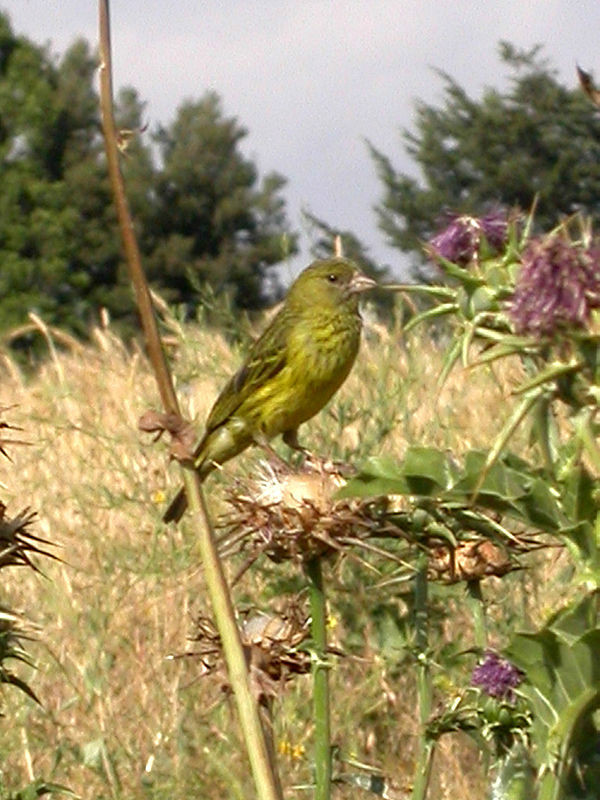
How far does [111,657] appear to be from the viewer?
5.26m

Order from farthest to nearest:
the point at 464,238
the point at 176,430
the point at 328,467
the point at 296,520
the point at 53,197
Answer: the point at 53,197
the point at 328,467
the point at 296,520
the point at 464,238
the point at 176,430

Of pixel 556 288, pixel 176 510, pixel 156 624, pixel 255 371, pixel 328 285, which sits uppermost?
pixel 556 288

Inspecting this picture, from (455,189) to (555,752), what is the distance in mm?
29124

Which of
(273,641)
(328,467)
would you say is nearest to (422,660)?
(328,467)

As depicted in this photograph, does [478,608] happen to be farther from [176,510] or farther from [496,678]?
[176,510]

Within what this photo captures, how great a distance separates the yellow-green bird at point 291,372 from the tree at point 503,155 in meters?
21.9

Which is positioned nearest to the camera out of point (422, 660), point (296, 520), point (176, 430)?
point (176, 430)

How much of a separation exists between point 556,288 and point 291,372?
426 centimetres

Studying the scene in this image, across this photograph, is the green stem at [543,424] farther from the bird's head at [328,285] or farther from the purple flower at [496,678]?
the bird's head at [328,285]

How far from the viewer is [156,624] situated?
18.9ft

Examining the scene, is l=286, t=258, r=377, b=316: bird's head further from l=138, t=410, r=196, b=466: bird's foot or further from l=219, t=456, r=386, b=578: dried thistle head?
l=138, t=410, r=196, b=466: bird's foot

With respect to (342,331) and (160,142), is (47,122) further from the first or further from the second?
(342,331)

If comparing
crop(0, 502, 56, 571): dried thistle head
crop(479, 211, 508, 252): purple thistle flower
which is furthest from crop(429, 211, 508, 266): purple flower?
crop(0, 502, 56, 571): dried thistle head

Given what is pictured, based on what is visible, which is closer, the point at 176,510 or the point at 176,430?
the point at 176,430
